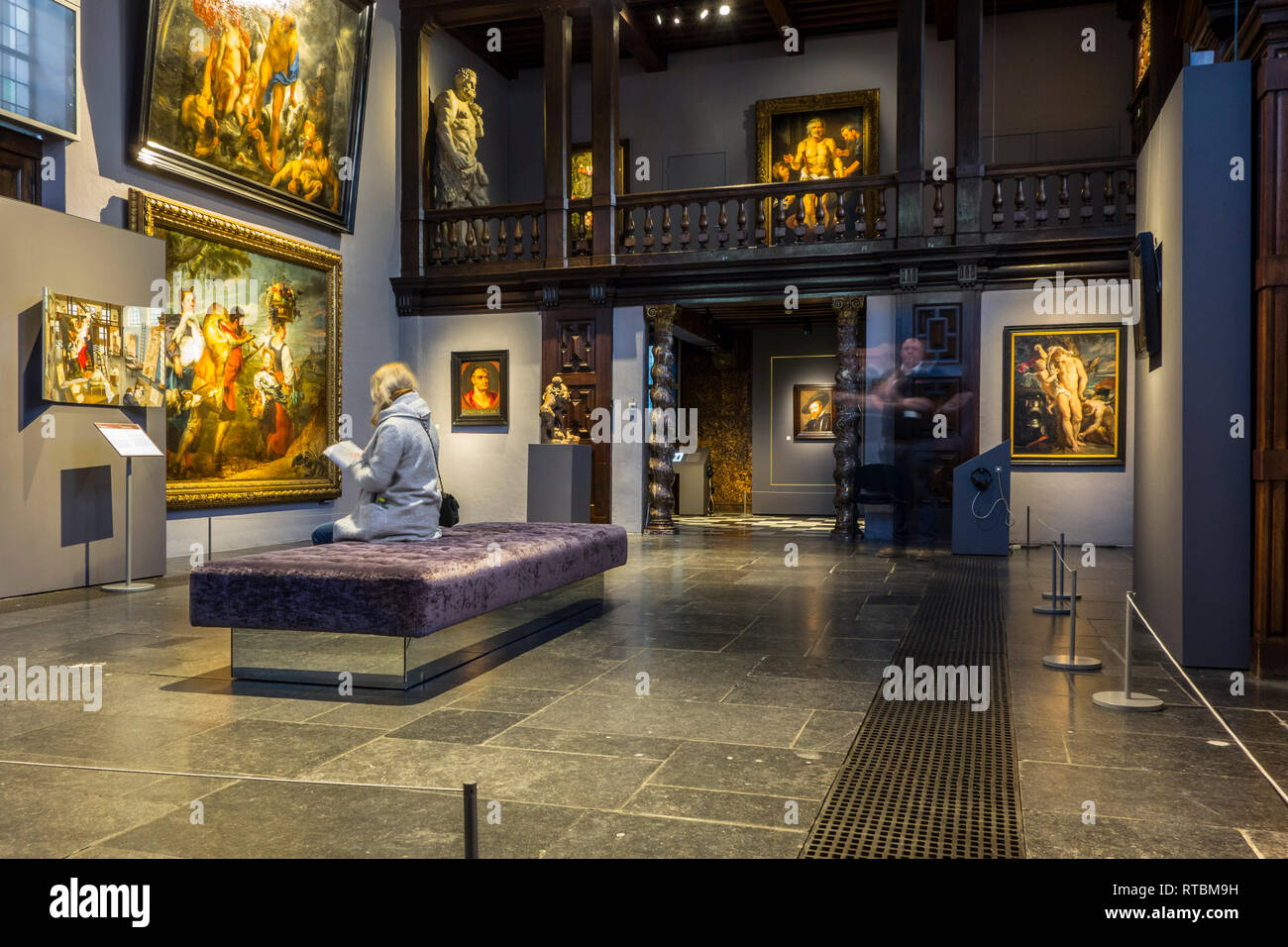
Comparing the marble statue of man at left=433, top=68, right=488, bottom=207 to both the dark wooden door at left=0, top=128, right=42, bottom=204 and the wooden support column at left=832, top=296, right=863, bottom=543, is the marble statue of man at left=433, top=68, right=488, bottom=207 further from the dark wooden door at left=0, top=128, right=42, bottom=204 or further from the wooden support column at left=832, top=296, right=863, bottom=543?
the dark wooden door at left=0, top=128, right=42, bottom=204

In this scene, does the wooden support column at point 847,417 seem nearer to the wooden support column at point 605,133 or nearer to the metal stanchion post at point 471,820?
the wooden support column at point 605,133

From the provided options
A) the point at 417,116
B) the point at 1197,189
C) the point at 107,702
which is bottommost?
the point at 107,702

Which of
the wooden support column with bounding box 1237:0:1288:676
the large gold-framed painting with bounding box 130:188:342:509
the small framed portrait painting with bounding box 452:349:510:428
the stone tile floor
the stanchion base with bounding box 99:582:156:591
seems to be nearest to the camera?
the stone tile floor

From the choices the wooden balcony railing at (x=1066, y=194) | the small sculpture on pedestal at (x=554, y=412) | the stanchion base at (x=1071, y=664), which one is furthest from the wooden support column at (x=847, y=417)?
the stanchion base at (x=1071, y=664)

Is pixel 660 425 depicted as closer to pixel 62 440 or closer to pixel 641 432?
pixel 641 432

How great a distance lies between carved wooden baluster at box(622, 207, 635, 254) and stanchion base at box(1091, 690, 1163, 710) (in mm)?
10909

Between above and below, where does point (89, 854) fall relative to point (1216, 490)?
below

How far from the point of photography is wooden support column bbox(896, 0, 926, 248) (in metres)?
13.1

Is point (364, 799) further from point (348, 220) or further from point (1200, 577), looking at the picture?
point (348, 220)

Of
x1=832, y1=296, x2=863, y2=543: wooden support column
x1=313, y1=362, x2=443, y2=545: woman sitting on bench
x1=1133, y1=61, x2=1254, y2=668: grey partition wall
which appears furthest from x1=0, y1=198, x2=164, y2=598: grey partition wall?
x1=832, y1=296, x2=863, y2=543: wooden support column
